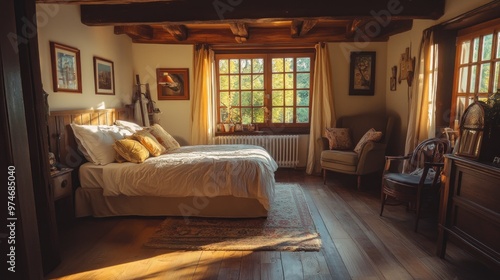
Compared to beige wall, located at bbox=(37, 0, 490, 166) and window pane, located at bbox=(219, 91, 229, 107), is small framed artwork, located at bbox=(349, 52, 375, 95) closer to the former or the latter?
beige wall, located at bbox=(37, 0, 490, 166)

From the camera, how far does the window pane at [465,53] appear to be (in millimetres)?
3100

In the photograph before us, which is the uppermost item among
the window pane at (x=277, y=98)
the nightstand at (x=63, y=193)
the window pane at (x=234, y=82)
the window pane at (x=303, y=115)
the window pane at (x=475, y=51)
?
the window pane at (x=475, y=51)

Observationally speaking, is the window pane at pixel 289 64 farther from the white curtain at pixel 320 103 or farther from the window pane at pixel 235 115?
the window pane at pixel 235 115

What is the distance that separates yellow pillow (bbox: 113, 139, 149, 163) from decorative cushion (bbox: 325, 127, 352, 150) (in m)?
2.85

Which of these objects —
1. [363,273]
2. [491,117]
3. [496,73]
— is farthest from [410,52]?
[363,273]

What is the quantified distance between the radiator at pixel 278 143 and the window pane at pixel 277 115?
0.33 meters

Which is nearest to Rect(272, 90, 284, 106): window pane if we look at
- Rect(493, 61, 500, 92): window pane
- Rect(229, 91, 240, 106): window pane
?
Rect(229, 91, 240, 106): window pane

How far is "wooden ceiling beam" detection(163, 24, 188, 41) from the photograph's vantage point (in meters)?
4.19

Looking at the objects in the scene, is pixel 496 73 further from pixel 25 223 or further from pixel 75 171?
pixel 75 171

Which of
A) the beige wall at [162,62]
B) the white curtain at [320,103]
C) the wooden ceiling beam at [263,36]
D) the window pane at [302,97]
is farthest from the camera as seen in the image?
the window pane at [302,97]

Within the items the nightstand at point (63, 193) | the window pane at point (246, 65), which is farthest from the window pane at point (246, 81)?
the nightstand at point (63, 193)

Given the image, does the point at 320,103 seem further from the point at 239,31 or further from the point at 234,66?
the point at 239,31

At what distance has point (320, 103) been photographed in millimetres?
4914

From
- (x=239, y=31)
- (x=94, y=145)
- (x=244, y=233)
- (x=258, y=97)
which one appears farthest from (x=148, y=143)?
(x=258, y=97)
